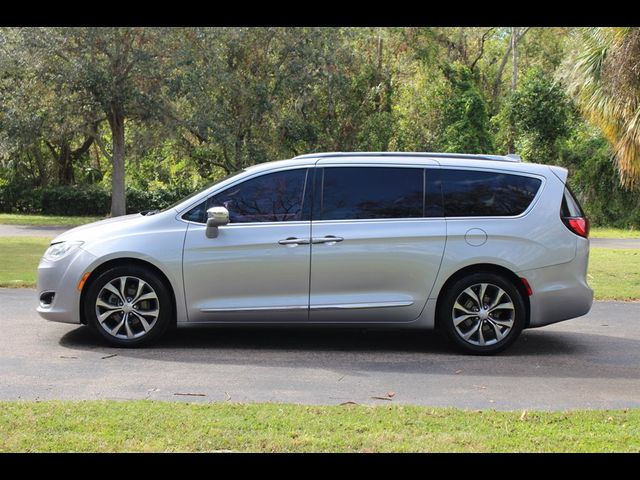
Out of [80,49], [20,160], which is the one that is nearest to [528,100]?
[80,49]

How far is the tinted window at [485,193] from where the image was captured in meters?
8.43

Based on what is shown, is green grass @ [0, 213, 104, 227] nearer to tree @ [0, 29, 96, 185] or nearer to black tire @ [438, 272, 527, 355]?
tree @ [0, 29, 96, 185]

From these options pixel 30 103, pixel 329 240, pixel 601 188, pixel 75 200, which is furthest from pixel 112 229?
pixel 75 200

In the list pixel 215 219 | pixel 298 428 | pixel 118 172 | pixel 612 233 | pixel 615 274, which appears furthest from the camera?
pixel 118 172

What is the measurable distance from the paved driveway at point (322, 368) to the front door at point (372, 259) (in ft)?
1.41

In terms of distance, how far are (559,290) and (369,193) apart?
2.00 meters

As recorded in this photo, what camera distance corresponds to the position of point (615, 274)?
1528 cm

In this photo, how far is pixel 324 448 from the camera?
4.98 m

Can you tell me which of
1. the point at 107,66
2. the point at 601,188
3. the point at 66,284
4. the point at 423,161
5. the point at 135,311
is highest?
the point at 107,66

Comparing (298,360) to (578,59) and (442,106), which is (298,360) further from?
(442,106)

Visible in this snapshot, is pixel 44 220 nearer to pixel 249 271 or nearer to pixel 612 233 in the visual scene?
pixel 612 233

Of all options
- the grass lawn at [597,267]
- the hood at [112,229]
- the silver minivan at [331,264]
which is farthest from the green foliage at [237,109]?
the hood at [112,229]

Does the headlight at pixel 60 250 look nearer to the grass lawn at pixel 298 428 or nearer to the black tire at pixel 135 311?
the black tire at pixel 135 311

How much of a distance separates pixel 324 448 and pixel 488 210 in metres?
4.05
